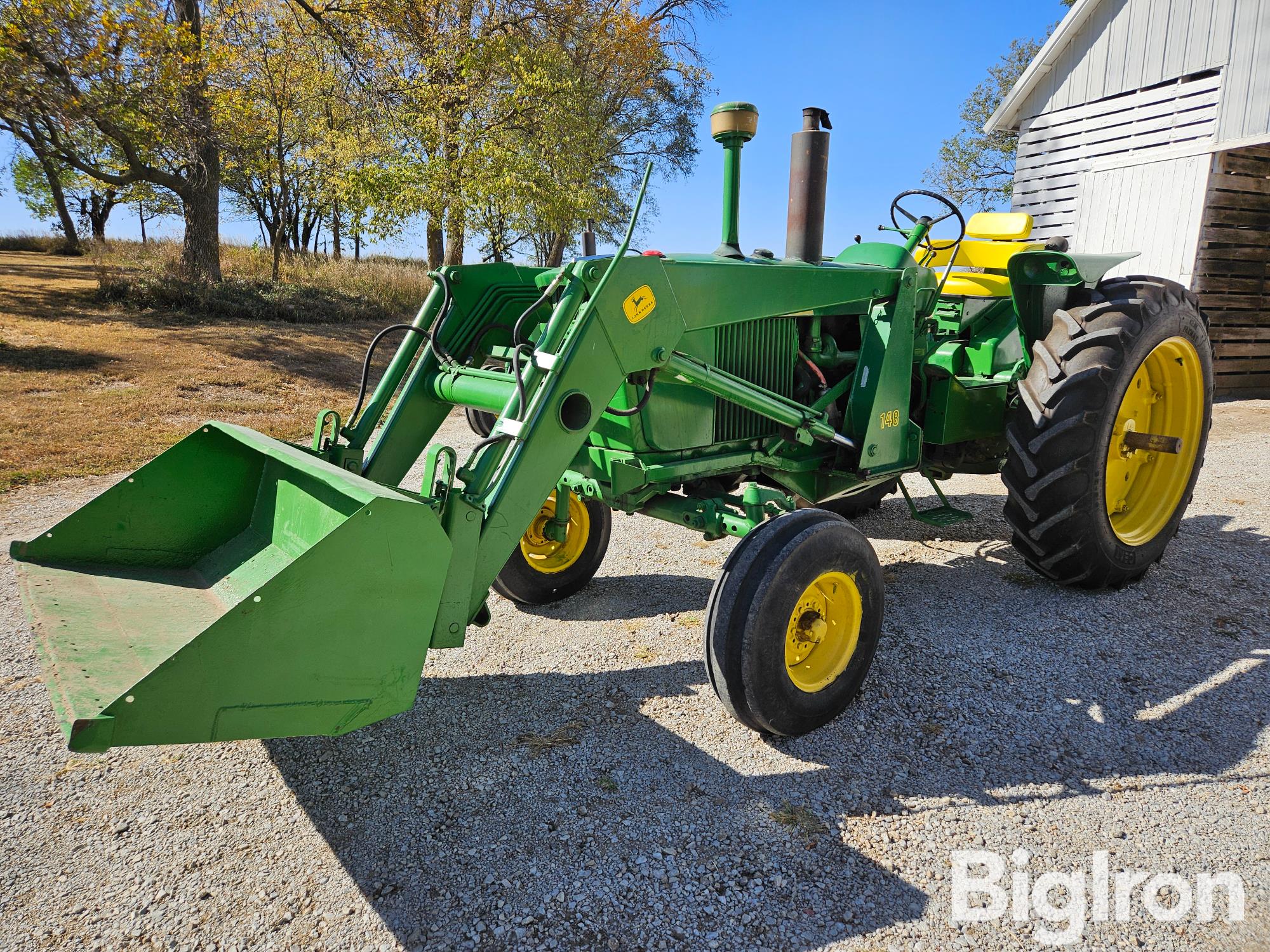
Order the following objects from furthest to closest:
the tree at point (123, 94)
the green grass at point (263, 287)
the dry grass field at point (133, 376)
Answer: the green grass at point (263, 287) < the tree at point (123, 94) < the dry grass field at point (133, 376)

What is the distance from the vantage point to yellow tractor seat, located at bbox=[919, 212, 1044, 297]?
4938mm

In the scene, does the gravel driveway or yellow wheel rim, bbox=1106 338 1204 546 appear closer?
the gravel driveway

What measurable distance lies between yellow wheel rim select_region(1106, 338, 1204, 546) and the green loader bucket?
381 cm

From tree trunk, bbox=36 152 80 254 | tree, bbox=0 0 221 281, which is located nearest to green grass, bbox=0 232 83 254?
tree trunk, bbox=36 152 80 254

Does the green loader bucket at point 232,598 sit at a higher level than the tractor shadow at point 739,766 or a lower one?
higher

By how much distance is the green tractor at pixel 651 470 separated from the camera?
2195 millimetres

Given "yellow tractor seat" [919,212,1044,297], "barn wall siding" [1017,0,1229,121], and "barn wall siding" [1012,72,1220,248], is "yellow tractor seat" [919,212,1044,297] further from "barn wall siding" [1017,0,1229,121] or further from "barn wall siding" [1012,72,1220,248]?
"barn wall siding" [1017,0,1229,121]

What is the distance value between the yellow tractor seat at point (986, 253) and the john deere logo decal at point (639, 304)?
8.56 feet

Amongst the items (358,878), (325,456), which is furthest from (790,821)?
(325,456)

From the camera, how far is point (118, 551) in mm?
2891

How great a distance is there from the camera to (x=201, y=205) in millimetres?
14469

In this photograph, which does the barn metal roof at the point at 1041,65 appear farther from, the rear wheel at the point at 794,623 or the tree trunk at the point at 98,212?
the tree trunk at the point at 98,212

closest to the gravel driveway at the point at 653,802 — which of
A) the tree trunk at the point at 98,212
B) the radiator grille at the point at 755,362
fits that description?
the radiator grille at the point at 755,362

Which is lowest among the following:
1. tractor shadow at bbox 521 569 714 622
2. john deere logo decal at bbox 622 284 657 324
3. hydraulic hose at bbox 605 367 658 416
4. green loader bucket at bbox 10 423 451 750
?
tractor shadow at bbox 521 569 714 622
